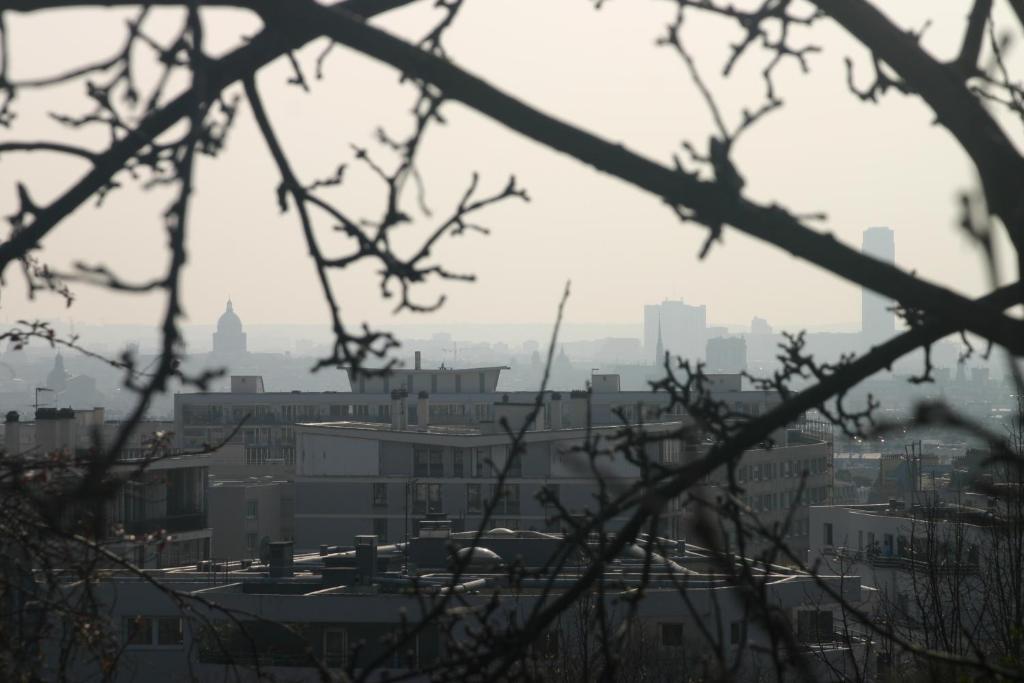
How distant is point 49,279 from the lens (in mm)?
3729

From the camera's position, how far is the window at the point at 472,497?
133 ft

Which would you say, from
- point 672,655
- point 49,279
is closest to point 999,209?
point 49,279

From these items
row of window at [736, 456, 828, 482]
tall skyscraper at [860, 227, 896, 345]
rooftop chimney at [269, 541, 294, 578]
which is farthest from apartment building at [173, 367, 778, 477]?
tall skyscraper at [860, 227, 896, 345]

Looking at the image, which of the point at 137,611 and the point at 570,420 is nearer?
the point at 137,611

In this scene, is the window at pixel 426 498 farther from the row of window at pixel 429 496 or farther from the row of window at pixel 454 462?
the row of window at pixel 454 462

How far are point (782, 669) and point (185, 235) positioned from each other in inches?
47.0

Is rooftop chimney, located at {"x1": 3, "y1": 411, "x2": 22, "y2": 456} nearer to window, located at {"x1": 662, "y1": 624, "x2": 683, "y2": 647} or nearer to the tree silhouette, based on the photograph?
window, located at {"x1": 662, "y1": 624, "x2": 683, "y2": 647}

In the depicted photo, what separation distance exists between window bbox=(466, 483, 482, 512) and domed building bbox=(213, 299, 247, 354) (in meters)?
110

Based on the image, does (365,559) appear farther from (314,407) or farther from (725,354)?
(725,354)

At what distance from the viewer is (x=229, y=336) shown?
162000 mm

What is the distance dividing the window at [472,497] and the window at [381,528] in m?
2.71

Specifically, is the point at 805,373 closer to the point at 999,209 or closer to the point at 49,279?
the point at 999,209

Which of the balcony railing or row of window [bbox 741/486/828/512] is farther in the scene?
row of window [bbox 741/486/828/512]

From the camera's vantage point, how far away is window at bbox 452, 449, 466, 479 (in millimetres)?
41781
